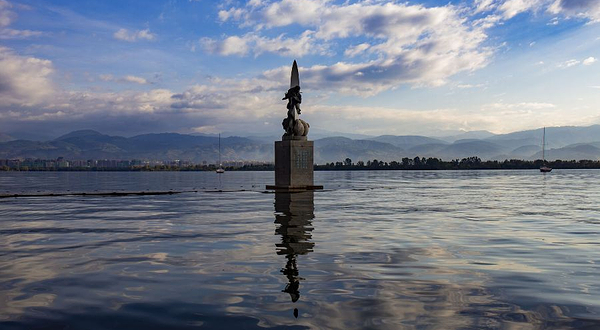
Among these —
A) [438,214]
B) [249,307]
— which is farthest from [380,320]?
[438,214]

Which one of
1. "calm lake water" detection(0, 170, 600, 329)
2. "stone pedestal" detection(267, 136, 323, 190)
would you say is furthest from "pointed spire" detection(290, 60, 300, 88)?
"calm lake water" detection(0, 170, 600, 329)

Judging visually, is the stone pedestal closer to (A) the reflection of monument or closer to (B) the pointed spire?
(B) the pointed spire

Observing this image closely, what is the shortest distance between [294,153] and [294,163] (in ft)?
3.38

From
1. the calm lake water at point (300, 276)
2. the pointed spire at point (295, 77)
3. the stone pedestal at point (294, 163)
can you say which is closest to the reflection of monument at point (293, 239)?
the calm lake water at point (300, 276)

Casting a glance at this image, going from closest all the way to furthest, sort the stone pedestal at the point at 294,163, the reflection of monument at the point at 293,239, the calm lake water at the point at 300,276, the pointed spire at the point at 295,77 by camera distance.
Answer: the calm lake water at the point at 300,276 < the reflection of monument at the point at 293,239 < the stone pedestal at the point at 294,163 < the pointed spire at the point at 295,77

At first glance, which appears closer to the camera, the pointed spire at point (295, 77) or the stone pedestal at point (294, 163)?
the stone pedestal at point (294, 163)

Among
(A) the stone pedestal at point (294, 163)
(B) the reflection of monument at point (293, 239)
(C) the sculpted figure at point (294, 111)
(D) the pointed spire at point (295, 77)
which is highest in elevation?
(D) the pointed spire at point (295, 77)

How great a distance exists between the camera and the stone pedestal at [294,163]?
48688 millimetres

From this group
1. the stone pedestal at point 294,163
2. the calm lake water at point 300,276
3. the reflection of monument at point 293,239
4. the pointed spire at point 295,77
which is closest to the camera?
the calm lake water at point 300,276

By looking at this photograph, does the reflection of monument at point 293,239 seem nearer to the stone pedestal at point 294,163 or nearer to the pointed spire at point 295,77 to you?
the stone pedestal at point 294,163

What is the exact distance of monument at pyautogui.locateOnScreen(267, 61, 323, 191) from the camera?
4875 centimetres

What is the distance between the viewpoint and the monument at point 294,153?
4875cm

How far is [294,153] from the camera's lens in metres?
48.7

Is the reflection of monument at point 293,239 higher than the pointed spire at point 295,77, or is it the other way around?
the pointed spire at point 295,77
